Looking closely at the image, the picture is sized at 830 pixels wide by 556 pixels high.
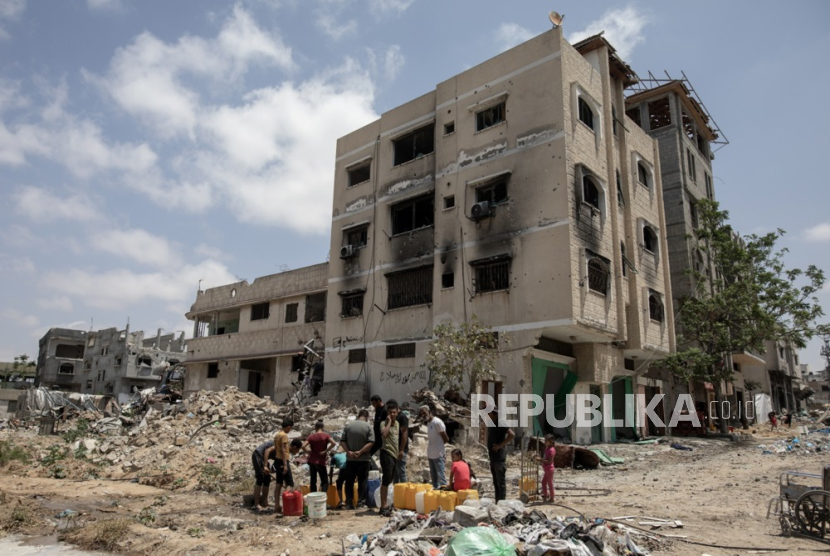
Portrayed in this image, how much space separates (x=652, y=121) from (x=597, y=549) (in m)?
33.1

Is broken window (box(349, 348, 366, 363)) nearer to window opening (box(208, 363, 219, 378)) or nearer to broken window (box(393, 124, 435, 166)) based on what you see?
broken window (box(393, 124, 435, 166))

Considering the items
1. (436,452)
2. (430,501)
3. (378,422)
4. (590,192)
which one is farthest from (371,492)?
(590,192)

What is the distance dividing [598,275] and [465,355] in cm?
577

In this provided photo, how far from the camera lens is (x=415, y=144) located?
24812 millimetres

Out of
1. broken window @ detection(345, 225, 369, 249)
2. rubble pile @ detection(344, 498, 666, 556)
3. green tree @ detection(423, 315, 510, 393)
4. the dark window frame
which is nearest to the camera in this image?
rubble pile @ detection(344, 498, 666, 556)

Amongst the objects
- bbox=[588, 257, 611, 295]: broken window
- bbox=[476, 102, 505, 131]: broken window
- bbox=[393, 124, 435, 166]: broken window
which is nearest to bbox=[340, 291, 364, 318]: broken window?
bbox=[393, 124, 435, 166]: broken window

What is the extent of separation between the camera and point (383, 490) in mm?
9172

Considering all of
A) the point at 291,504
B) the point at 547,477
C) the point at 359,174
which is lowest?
the point at 291,504

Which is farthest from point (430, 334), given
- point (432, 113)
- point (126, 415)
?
point (126, 415)

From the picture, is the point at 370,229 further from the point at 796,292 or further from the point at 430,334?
the point at 796,292

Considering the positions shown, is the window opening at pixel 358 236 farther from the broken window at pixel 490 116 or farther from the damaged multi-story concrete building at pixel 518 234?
the broken window at pixel 490 116

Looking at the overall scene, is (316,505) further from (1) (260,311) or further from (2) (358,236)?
(1) (260,311)

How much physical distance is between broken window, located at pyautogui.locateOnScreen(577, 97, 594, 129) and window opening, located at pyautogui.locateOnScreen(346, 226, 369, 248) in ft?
32.6

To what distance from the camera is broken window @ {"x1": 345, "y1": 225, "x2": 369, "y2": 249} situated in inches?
1004
